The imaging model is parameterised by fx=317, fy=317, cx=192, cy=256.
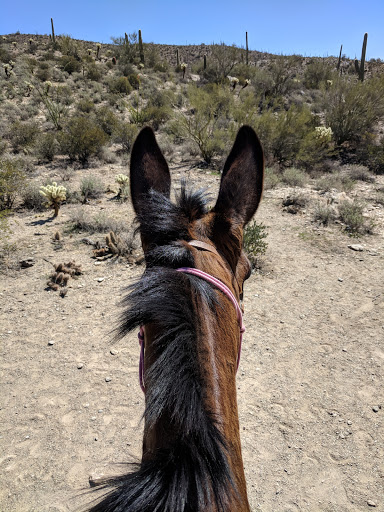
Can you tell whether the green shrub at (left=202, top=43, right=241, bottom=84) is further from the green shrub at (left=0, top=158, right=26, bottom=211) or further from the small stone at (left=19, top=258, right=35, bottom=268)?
the small stone at (left=19, top=258, right=35, bottom=268)

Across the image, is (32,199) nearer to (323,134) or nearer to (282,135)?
(282,135)

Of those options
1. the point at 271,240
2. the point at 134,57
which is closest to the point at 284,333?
the point at 271,240

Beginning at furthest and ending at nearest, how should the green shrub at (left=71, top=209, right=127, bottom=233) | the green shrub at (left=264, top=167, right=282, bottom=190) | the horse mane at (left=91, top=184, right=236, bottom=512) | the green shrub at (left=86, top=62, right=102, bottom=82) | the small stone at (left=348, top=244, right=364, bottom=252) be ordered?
the green shrub at (left=86, top=62, right=102, bottom=82) → the green shrub at (left=264, top=167, right=282, bottom=190) → the green shrub at (left=71, top=209, right=127, bottom=233) → the small stone at (left=348, top=244, right=364, bottom=252) → the horse mane at (left=91, top=184, right=236, bottom=512)

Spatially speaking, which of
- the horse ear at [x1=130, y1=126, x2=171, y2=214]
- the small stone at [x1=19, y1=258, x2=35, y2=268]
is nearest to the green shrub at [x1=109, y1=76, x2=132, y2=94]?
the small stone at [x1=19, y1=258, x2=35, y2=268]

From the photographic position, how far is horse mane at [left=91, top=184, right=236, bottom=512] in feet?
2.13

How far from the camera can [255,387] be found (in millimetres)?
3508

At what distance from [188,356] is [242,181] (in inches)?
39.0

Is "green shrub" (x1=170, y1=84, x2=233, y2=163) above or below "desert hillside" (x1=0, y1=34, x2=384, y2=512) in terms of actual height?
above

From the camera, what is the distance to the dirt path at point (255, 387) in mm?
2633

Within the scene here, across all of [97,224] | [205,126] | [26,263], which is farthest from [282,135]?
[26,263]

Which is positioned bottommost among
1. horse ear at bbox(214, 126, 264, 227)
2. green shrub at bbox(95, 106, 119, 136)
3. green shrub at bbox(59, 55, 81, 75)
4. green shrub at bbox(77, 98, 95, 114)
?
horse ear at bbox(214, 126, 264, 227)

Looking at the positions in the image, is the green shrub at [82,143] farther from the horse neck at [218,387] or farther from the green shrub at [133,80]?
the green shrub at [133,80]

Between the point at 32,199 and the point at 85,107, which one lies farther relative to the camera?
the point at 85,107

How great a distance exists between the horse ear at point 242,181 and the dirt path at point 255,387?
166cm
